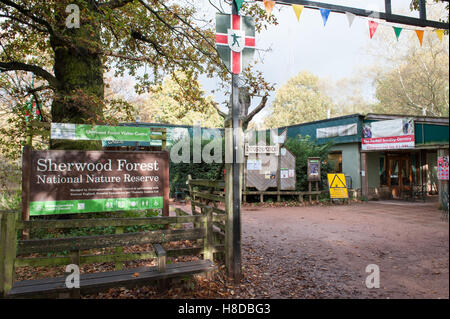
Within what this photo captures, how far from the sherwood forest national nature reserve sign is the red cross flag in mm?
2069

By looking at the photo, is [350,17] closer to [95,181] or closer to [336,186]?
[95,181]

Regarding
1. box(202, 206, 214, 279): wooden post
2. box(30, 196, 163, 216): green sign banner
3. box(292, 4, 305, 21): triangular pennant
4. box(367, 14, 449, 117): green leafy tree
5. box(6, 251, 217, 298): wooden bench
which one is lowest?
box(6, 251, 217, 298): wooden bench

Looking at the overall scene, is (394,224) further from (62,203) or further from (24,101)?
(24,101)

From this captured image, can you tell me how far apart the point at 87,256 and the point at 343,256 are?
4488 mm

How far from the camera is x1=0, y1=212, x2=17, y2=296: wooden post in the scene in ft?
9.78

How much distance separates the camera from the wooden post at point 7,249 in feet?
9.78

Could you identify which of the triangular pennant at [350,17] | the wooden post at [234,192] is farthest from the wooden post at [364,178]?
the wooden post at [234,192]

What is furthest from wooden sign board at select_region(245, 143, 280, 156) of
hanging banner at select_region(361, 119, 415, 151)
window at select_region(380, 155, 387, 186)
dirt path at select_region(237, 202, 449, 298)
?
window at select_region(380, 155, 387, 186)

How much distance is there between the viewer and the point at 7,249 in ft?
9.95

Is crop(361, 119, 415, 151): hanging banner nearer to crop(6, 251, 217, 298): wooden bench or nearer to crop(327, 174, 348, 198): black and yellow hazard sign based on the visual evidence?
crop(327, 174, 348, 198): black and yellow hazard sign

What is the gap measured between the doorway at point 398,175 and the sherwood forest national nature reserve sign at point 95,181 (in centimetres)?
1612

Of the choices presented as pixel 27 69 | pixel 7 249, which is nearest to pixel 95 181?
pixel 7 249

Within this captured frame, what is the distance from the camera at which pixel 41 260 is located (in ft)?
11.1
